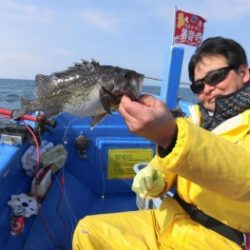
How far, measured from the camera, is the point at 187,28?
5.66m

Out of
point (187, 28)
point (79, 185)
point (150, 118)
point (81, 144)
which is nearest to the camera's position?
point (150, 118)

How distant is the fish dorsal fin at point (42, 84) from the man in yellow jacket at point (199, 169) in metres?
0.47

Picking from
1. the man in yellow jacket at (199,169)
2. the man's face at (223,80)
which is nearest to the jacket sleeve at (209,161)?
the man in yellow jacket at (199,169)

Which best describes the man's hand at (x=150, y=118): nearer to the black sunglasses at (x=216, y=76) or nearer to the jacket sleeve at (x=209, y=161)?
the jacket sleeve at (x=209, y=161)

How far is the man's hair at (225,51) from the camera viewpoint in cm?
254

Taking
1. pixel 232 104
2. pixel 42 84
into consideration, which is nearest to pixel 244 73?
pixel 232 104

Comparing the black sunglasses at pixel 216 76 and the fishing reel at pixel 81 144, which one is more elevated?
the black sunglasses at pixel 216 76

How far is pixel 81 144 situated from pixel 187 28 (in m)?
2.62

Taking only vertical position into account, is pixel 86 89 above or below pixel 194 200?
above

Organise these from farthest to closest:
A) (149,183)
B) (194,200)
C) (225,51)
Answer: (149,183) < (225,51) < (194,200)

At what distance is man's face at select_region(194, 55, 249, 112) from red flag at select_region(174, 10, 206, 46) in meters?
2.98

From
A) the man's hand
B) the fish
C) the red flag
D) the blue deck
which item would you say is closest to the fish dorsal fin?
the fish

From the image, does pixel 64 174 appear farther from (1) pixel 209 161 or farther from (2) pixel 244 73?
(1) pixel 209 161

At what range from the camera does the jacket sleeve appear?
1.66 metres
